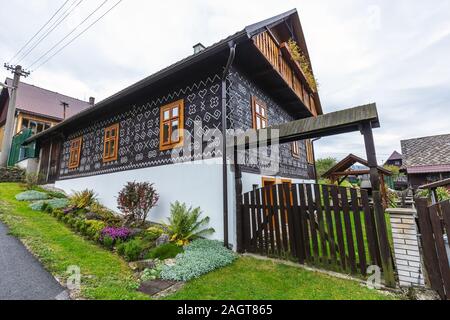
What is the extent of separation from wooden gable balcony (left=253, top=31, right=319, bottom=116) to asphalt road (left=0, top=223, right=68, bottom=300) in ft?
21.3

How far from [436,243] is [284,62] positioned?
7.53 m

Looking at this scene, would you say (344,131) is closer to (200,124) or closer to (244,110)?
(244,110)

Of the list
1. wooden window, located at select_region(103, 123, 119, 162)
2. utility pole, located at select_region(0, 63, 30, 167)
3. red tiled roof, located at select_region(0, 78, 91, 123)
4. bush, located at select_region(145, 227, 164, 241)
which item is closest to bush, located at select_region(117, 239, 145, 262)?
bush, located at select_region(145, 227, 164, 241)

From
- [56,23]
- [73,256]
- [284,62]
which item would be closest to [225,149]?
[73,256]

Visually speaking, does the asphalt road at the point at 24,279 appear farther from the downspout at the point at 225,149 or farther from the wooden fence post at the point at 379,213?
the wooden fence post at the point at 379,213

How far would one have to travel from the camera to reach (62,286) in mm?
3062

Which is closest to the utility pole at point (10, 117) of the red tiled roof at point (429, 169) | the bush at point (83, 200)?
the bush at point (83, 200)

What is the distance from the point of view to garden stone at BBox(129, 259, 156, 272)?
4.03 m

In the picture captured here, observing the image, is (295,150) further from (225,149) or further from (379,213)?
(379,213)

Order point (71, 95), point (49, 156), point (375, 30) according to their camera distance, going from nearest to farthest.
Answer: point (375, 30) → point (49, 156) → point (71, 95)

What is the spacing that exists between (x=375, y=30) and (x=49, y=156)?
59.4ft

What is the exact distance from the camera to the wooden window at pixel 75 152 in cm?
1089

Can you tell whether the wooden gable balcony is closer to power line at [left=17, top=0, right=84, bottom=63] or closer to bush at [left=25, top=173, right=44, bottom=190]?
power line at [left=17, top=0, right=84, bottom=63]
